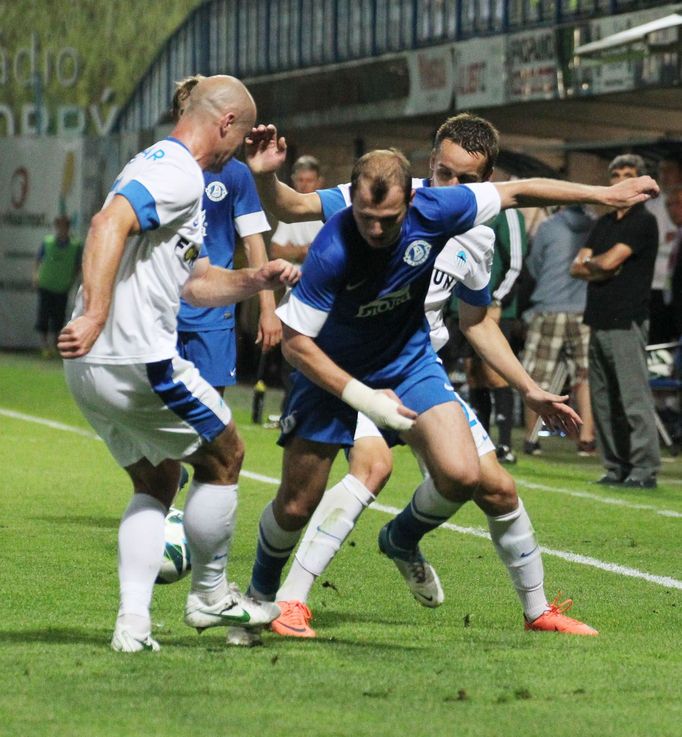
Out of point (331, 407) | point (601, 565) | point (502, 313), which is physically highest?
point (331, 407)

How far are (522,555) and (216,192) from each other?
2832 mm

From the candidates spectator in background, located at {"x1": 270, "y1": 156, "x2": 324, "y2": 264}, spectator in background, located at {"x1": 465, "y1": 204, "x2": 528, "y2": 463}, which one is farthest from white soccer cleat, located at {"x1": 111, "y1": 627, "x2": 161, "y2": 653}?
spectator in background, located at {"x1": 465, "y1": 204, "x2": 528, "y2": 463}

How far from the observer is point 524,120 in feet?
59.8

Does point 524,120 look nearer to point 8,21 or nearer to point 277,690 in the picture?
point 277,690

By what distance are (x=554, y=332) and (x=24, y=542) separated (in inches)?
265

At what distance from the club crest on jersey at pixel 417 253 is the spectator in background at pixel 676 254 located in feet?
27.1

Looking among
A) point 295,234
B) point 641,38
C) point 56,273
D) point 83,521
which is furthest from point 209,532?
point 56,273

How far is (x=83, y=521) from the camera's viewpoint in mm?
10000

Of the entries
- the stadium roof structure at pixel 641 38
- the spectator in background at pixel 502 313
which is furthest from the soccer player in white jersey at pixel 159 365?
the stadium roof structure at pixel 641 38

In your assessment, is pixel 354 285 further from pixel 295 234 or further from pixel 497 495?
pixel 295 234

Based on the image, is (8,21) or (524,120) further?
(8,21)

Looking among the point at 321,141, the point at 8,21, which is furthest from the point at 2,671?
the point at 8,21

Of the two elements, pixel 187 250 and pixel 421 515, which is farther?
pixel 421 515

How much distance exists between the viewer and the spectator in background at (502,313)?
1360cm
